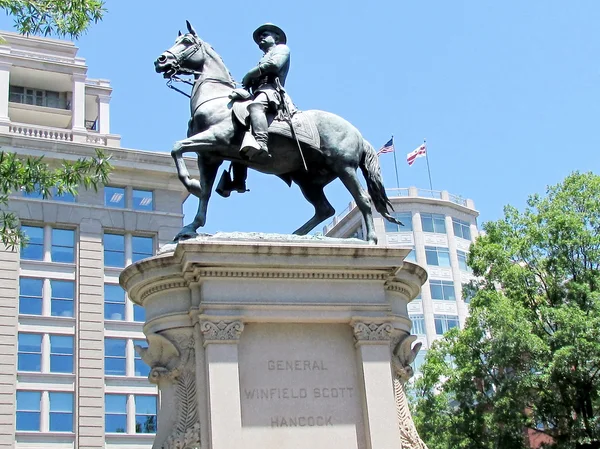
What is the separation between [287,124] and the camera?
530 inches

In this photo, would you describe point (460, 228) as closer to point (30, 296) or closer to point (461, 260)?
point (461, 260)

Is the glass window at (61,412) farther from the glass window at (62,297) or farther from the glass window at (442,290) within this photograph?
the glass window at (442,290)

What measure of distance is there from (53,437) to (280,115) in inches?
1603

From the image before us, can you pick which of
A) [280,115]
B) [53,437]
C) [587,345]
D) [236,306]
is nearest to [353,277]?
[236,306]

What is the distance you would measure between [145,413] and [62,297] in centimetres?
848

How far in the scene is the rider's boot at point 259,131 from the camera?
42.6 feet

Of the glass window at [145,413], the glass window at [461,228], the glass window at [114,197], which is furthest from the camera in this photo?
the glass window at [461,228]

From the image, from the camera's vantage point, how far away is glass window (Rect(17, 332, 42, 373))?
51.0 metres

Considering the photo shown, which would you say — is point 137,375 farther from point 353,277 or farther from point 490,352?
point 353,277

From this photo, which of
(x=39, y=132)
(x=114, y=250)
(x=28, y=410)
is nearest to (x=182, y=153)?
(x=28, y=410)

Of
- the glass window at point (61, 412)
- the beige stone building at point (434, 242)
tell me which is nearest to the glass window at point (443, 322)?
the beige stone building at point (434, 242)

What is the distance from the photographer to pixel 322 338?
12367 mm

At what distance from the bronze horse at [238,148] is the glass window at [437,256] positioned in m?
66.2

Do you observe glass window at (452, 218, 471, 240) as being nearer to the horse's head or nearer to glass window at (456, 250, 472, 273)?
glass window at (456, 250, 472, 273)
